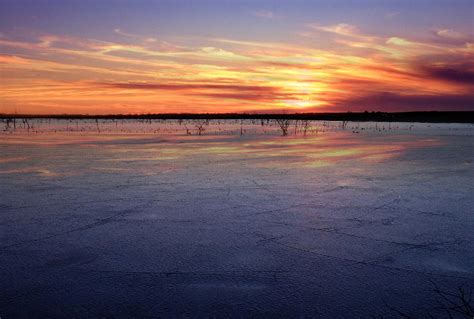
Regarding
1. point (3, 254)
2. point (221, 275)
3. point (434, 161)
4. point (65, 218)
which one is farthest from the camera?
point (434, 161)

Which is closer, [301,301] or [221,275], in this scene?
[301,301]

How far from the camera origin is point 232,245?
3.41m

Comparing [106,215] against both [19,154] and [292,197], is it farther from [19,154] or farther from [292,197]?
[19,154]

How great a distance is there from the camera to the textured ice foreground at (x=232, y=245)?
247 cm

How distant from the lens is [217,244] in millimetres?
3428

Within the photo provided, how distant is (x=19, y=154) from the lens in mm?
10031

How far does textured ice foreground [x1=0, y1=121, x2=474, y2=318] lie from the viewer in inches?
97.3

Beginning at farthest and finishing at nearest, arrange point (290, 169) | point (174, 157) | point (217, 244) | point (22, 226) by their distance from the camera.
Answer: point (174, 157)
point (290, 169)
point (22, 226)
point (217, 244)

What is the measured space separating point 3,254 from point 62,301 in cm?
104

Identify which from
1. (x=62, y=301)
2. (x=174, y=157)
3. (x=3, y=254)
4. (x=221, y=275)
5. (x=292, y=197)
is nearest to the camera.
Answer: (x=62, y=301)

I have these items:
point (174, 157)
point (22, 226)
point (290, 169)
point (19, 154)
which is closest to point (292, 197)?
point (290, 169)

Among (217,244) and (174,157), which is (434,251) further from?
(174,157)

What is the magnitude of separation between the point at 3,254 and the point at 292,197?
3116 mm

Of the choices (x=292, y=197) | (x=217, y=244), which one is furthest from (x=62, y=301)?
(x=292, y=197)
